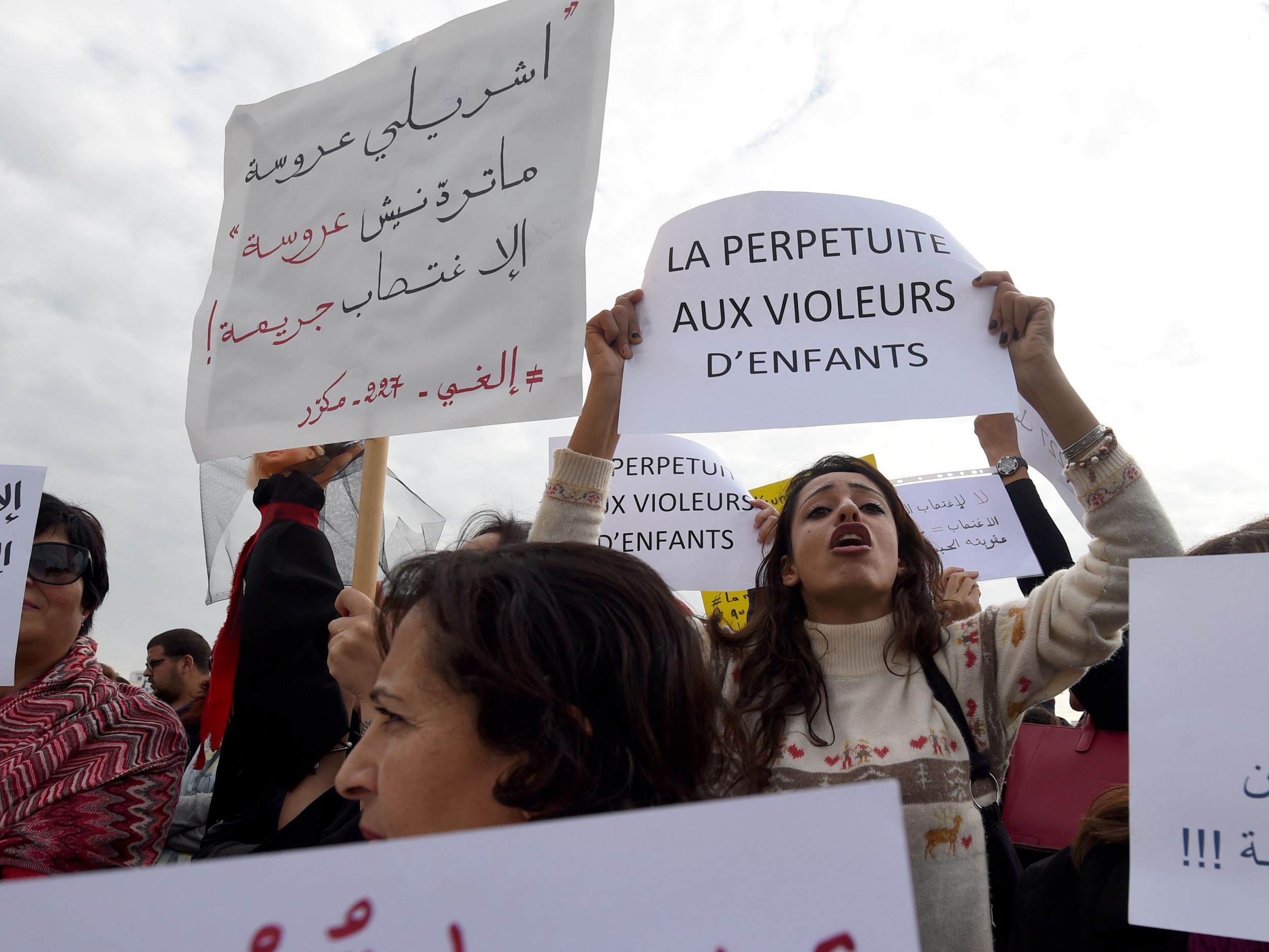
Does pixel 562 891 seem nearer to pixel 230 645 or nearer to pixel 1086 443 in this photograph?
pixel 1086 443

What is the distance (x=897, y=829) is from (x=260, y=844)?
166 cm

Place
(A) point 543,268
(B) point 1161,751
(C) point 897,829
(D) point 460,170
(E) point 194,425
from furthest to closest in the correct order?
(E) point 194,425 → (D) point 460,170 → (A) point 543,268 → (B) point 1161,751 → (C) point 897,829

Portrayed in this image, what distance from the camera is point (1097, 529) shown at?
6.70ft

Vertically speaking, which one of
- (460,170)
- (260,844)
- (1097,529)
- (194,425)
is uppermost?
(460,170)

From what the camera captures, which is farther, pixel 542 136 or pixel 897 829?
pixel 542 136

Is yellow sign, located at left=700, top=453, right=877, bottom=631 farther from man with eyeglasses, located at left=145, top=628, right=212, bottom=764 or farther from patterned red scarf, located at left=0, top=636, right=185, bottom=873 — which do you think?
man with eyeglasses, located at left=145, top=628, right=212, bottom=764

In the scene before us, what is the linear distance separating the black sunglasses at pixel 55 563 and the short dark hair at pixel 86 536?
0.11 feet

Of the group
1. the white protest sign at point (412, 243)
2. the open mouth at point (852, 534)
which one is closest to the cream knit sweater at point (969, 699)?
the open mouth at point (852, 534)

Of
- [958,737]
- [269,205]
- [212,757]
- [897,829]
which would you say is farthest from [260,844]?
[269,205]

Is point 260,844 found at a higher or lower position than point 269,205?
lower

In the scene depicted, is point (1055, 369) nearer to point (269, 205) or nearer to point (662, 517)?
point (662, 517)

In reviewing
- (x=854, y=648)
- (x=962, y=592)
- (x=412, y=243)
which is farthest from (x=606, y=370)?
(x=962, y=592)

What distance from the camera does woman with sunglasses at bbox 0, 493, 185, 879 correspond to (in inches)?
81.4

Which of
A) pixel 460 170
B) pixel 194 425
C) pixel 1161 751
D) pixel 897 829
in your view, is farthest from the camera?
pixel 194 425
